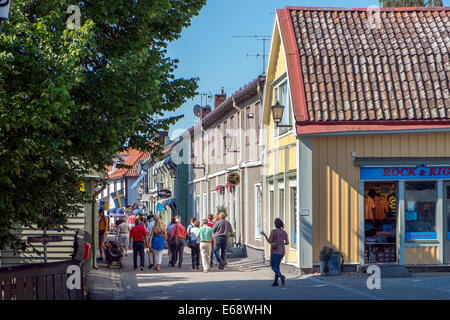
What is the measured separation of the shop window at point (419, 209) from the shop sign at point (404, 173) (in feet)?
0.84

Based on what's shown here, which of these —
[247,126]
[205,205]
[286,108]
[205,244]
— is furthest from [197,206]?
[286,108]

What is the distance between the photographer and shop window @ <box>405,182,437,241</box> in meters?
20.2

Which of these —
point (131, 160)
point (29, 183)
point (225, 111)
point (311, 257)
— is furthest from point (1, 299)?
point (131, 160)

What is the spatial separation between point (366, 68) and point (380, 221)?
420 cm

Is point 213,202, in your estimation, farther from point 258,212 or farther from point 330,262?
point 330,262

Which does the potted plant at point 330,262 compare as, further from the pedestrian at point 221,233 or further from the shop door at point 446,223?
the pedestrian at point 221,233

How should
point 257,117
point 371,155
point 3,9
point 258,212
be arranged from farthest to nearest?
1. point 257,117
2. point 258,212
3. point 371,155
4. point 3,9

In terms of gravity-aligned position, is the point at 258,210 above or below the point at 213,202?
below

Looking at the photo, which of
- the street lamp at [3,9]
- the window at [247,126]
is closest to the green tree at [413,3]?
the window at [247,126]

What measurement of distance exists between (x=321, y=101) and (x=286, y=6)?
3953 mm

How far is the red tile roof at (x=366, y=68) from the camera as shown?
1997 cm

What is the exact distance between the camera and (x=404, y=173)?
788 inches

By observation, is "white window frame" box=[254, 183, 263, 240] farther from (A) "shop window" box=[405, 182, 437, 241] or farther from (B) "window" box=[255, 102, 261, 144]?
(A) "shop window" box=[405, 182, 437, 241]

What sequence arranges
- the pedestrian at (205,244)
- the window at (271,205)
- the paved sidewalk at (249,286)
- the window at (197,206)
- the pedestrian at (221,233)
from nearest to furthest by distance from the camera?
the paved sidewalk at (249,286)
the pedestrian at (205,244)
the pedestrian at (221,233)
the window at (271,205)
the window at (197,206)
